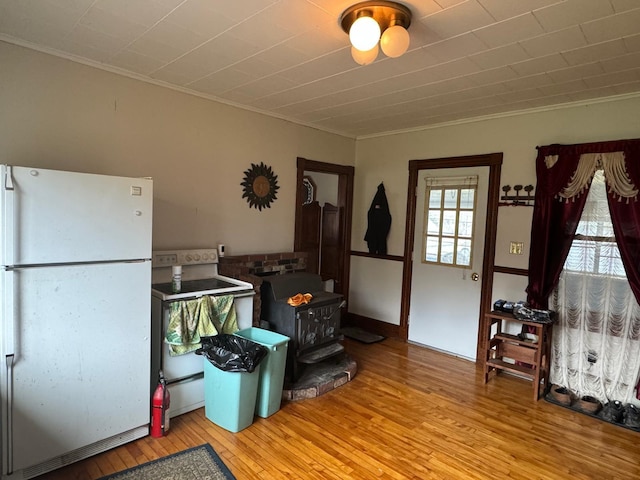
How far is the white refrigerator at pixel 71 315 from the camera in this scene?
1938 mm

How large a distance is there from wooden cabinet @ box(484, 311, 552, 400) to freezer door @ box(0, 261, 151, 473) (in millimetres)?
2857

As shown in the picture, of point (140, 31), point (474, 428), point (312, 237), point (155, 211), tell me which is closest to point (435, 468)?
point (474, 428)

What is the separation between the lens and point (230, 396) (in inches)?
101

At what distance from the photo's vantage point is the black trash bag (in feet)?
8.28

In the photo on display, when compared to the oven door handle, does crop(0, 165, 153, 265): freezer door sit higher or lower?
higher

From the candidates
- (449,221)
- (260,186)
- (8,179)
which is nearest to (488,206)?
(449,221)

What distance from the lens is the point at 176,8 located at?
1950mm

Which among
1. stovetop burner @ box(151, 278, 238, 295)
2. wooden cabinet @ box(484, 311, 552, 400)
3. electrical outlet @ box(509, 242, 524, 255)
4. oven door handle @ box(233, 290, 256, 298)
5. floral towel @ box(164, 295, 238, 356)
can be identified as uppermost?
electrical outlet @ box(509, 242, 524, 255)

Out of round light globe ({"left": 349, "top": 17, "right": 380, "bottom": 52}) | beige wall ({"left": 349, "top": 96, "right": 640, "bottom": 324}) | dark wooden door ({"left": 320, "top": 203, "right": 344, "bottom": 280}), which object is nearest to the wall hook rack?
beige wall ({"left": 349, "top": 96, "right": 640, "bottom": 324})

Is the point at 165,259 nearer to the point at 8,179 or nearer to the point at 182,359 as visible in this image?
the point at 182,359

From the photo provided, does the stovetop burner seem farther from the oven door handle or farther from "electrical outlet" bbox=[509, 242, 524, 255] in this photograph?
"electrical outlet" bbox=[509, 242, 524, 255]

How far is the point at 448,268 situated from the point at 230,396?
2631mm

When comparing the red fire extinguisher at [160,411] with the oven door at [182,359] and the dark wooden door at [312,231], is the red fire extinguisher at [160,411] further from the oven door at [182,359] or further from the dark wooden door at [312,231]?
the dark wooden door at [312,231]

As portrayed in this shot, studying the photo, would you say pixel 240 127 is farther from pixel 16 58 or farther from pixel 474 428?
pixel 474 428
